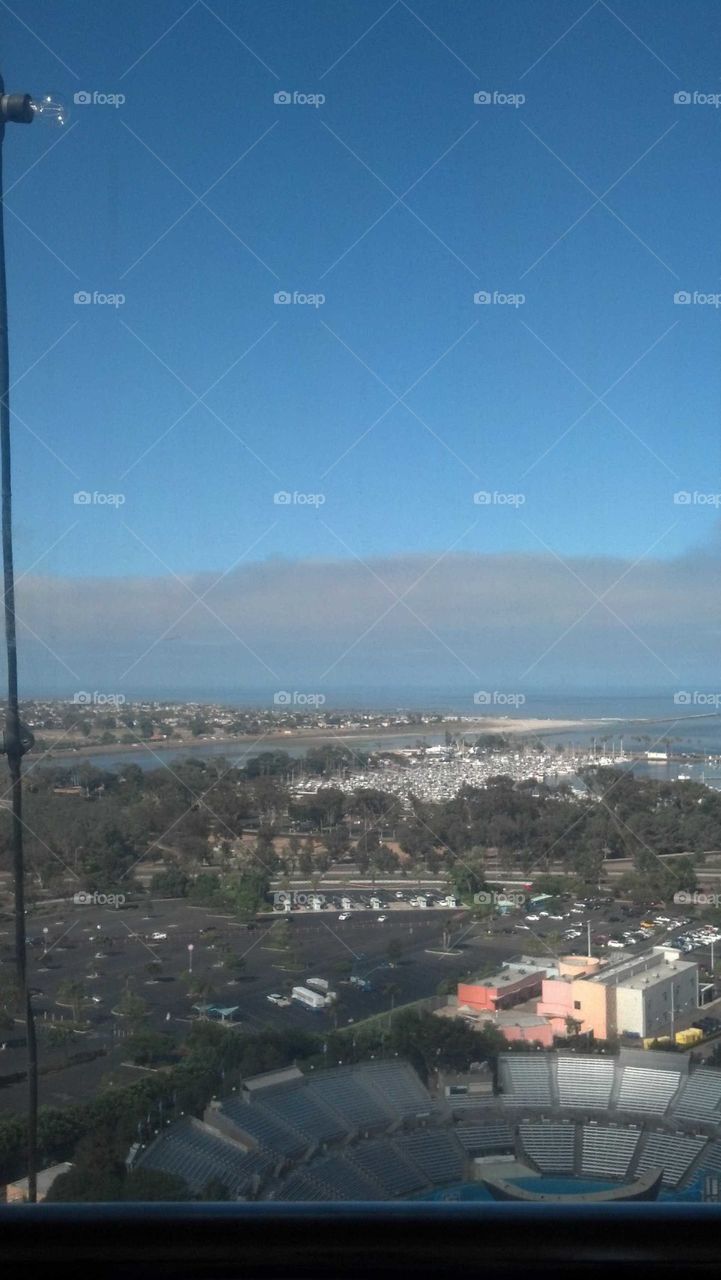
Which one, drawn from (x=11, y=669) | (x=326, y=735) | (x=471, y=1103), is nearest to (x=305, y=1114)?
(x=471, y=1103)

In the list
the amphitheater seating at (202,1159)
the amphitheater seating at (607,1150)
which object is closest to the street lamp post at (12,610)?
the amphitheater seating at (202,1159)

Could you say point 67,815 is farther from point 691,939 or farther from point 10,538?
point 691,939

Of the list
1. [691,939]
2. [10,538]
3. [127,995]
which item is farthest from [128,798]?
[691,939]

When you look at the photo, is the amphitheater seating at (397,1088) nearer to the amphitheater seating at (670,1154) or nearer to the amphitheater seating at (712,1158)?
the amphitheater seating at (670,1154)

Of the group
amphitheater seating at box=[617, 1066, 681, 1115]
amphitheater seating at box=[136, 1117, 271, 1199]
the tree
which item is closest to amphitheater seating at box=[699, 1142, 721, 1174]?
amphitheater seating at box=[617, 1066, 681, 1115]

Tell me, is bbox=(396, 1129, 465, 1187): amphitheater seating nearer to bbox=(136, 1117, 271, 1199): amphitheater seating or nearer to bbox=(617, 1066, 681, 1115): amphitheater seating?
bbox=(136, 1117, 271, 1199): amphitheater seating

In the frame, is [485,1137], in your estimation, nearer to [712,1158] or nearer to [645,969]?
[712,1158]
